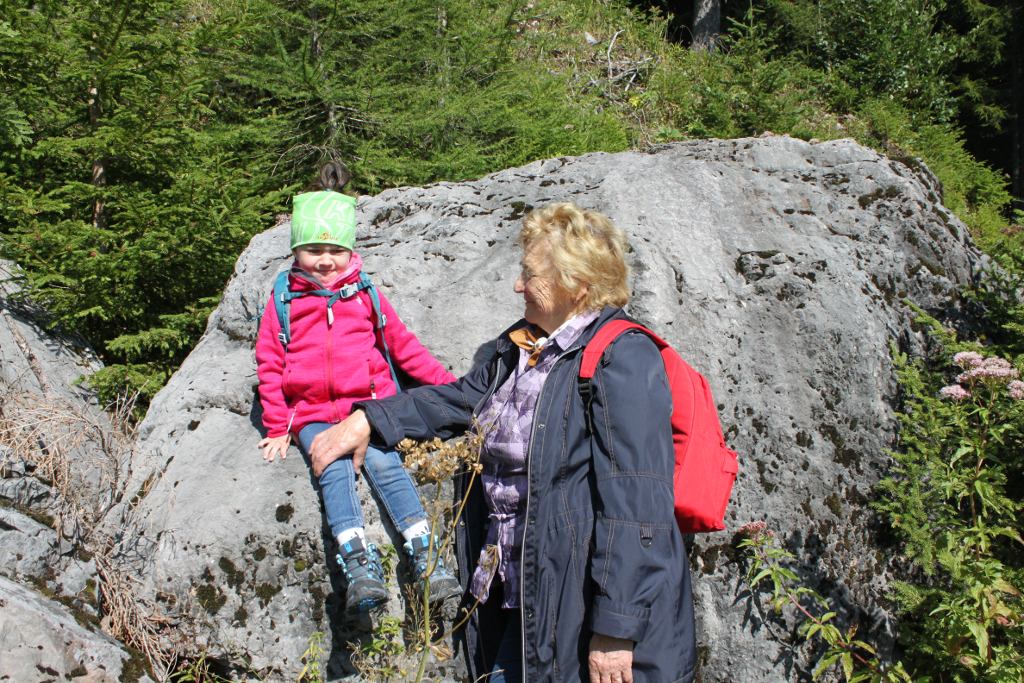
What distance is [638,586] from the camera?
1934 mm

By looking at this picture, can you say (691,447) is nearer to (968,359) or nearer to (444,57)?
(968,359)

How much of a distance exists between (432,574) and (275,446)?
43.6 inches

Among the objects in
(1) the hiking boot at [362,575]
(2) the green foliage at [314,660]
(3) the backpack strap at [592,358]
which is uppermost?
(3) the backpack strap at [592,358]

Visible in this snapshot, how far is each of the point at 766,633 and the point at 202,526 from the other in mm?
2791

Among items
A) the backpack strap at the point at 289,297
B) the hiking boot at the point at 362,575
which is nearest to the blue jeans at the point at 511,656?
the hiking boot at the point at 362,575

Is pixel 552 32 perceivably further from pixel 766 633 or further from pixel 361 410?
pixel 766 633

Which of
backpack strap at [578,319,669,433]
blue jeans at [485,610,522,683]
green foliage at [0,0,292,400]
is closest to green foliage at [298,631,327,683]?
blue jeans at [485,610,522,683]

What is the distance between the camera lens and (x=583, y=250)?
2.45 meters

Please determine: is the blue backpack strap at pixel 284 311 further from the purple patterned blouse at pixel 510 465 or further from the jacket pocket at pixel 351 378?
the purple patterned blouse at pixel 510 465

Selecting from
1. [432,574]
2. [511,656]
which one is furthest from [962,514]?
[432,574]

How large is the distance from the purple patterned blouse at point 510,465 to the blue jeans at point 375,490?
52 centimetres

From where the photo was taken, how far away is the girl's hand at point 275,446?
300 centimetres

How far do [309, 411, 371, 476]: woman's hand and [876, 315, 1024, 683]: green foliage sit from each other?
2.50 meters

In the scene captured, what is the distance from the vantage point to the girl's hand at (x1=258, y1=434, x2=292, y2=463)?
118 inches
